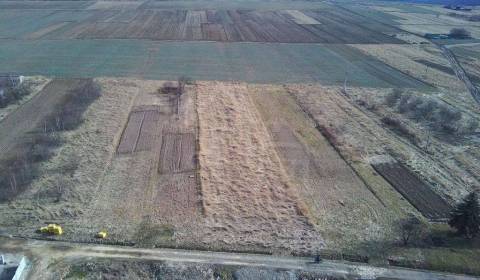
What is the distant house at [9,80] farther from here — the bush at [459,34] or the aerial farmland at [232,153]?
the bush at [459,34]

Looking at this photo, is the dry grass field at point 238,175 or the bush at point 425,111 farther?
the bush at point 425,111

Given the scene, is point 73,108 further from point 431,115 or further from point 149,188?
point 431,115

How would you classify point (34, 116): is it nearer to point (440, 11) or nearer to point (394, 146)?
point (394, 146)

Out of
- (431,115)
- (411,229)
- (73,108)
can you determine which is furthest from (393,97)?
(73,108)

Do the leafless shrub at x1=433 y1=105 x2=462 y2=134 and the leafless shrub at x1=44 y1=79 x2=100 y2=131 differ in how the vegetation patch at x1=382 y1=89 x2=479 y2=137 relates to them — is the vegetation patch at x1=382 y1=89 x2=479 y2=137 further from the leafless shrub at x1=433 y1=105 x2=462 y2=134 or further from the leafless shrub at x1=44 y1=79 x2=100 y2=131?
the leafless shrub at x1=44 y1=79 x2=100 y2=131

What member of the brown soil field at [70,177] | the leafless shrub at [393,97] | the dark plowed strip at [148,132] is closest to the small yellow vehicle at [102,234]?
the brown soil field at [70,177]

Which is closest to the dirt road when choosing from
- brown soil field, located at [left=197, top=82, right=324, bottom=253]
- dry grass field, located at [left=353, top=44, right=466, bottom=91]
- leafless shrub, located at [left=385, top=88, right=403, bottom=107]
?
brown soil field, located at [left=197, top=82, right=324, bottom=253]

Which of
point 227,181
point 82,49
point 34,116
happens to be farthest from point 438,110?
point 82,49
